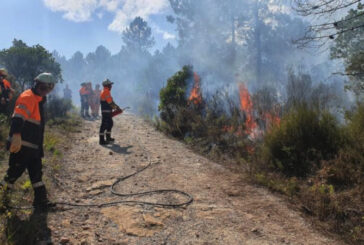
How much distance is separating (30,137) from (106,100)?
4649 mm

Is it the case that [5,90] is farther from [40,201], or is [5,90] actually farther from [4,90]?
[40,201]

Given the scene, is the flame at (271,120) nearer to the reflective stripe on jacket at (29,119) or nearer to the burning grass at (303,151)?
the burning grass at (303,151)

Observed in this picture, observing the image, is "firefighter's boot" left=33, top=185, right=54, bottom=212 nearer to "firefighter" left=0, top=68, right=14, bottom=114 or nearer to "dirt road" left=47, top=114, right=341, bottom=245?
"dirt road" left=47, top=114, right=341, bottom=245


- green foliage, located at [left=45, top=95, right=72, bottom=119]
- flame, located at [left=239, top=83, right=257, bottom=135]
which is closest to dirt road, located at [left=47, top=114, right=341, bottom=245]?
flame, located at [left=239, top=83, right=257, bottom=135]

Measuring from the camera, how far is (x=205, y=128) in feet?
27.3

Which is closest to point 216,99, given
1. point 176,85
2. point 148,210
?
point 176,85

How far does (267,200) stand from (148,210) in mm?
1709

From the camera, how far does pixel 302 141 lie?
15.7 ft

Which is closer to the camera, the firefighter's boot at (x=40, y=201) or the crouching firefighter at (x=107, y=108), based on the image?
the firefighter's boot at (x=40, y=201)

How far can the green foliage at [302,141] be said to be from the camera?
15.0 ft

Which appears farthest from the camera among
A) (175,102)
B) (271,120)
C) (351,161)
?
(175,102)

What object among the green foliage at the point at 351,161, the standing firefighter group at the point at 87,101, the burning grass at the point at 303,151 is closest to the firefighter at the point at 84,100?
the standing firefighter group at the point at 87,101

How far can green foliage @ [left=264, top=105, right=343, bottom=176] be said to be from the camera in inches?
179

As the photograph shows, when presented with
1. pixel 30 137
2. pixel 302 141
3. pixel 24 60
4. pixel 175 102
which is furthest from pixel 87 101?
pixel 302 141
